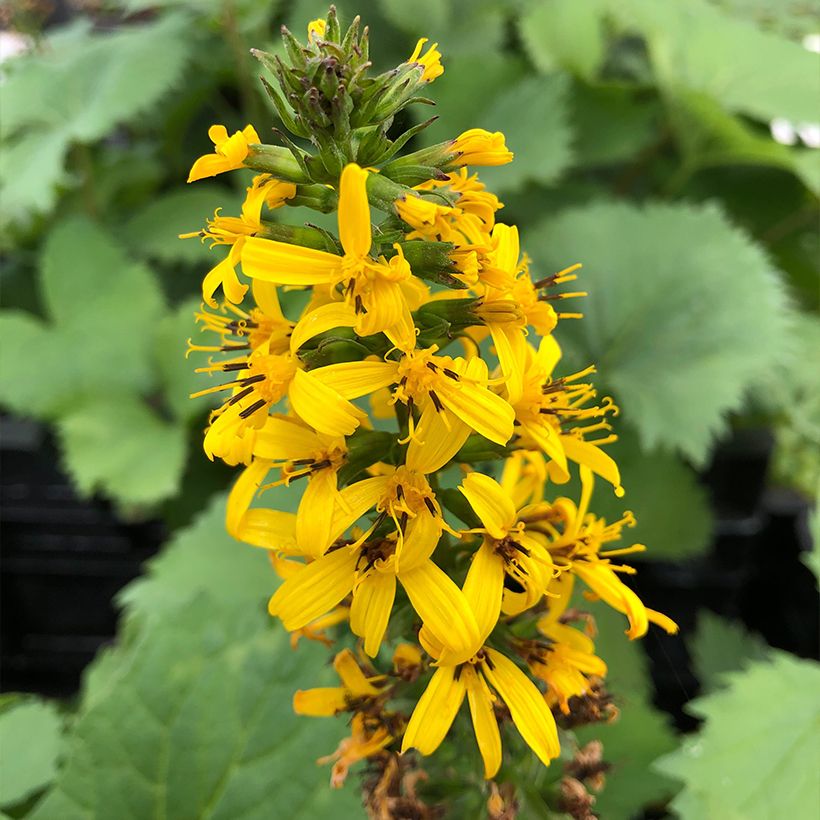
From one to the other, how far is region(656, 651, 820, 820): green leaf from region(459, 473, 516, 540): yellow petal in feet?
0.98

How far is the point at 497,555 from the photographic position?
336 mm

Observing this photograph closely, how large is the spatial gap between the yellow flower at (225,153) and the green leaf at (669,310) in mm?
544


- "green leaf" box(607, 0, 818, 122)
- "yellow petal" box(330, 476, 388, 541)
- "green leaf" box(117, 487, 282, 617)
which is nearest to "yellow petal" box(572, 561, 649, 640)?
"yellow petal" box(330, 476, 388, 541)

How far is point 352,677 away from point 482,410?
0.54 feet

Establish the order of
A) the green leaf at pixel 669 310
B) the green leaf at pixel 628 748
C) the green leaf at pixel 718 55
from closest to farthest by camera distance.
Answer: the green leaf at pixel 628 748 → the green leaf at pixel 669 310 → the green leaf at pixel 718 55

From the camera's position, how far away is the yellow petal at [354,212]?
0.93ft

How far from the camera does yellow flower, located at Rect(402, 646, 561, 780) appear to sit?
335 millimetres

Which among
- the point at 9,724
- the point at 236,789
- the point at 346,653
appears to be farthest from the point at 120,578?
the point at 346,653

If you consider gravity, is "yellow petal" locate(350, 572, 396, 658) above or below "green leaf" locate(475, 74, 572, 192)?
below

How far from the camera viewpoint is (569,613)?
1.43ft

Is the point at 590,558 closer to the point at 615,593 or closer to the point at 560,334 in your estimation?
the point at 615,593

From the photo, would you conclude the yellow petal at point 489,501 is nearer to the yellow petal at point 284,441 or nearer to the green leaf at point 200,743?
the yellow petal at point 284,441

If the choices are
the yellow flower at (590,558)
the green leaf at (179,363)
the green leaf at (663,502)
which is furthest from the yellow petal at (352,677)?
the green leaf at (179,363)

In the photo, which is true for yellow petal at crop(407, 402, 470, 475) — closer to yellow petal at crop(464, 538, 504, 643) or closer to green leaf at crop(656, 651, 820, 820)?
yellow petal at crop(464, 538, 504, 643)
